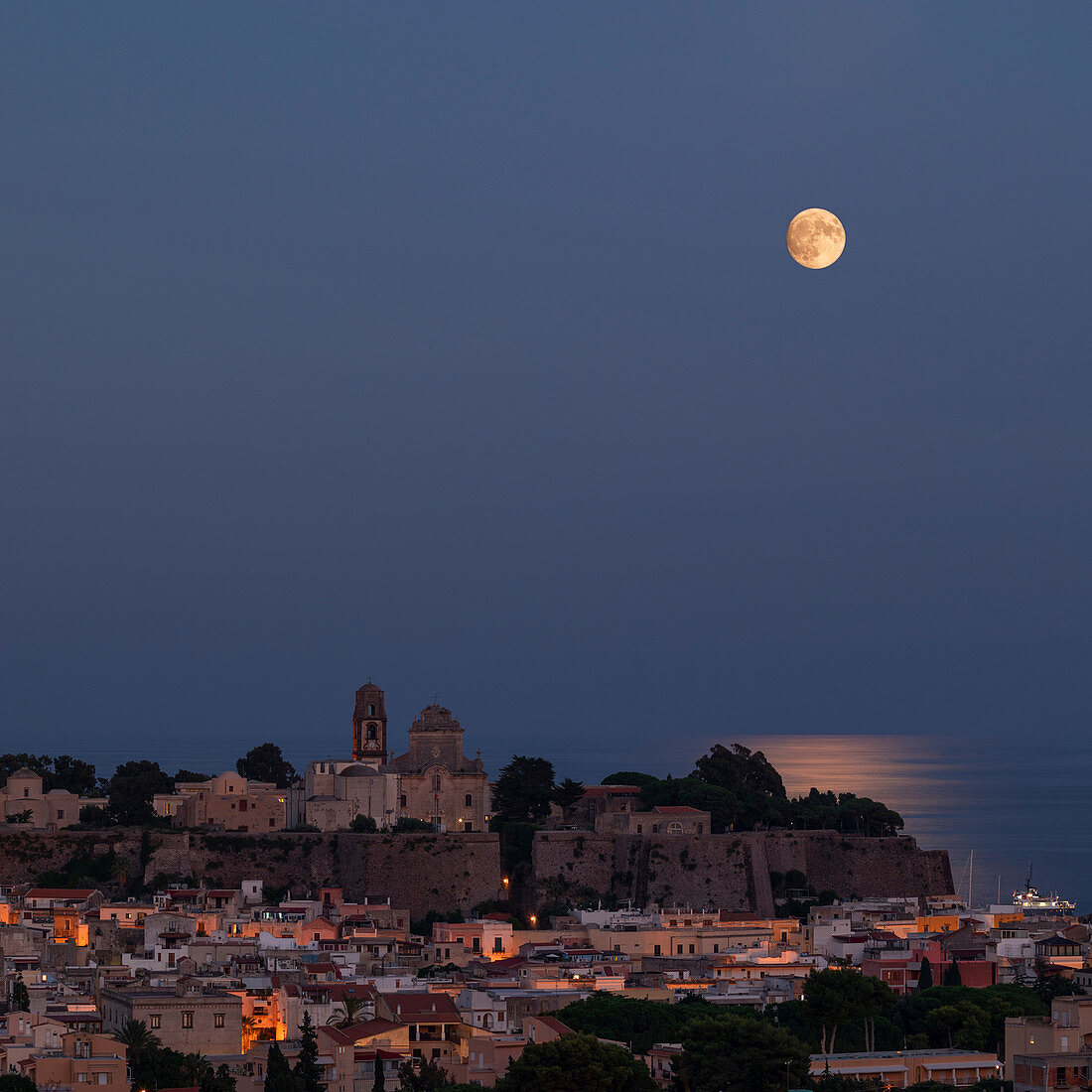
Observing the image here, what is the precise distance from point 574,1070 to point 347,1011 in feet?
25.7

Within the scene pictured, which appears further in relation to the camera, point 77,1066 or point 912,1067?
point 912,1067

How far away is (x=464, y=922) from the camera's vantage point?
5194cm

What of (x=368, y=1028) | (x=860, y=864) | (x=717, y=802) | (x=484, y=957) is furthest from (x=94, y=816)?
(x=368, y=1028)

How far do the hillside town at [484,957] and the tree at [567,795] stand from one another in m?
0.07

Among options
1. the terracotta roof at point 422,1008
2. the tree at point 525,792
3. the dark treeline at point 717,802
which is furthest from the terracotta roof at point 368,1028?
the tree at point 525,792

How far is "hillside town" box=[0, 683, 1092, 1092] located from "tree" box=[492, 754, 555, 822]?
0.07 m

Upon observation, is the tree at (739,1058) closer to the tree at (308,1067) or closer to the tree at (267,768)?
the tree at (308,1067)

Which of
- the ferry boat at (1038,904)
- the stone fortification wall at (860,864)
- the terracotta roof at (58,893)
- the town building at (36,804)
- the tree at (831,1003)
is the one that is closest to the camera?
the tree at (831,1003)

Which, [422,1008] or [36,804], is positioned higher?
[36,804]

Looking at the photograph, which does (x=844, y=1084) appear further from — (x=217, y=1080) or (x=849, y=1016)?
(x=217, y=1080)

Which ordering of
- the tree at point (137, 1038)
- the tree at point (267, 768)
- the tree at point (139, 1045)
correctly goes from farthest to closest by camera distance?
1. the tree at point (267, 768)
2. the tree at point (137, 1038)
3. the tree at point (139, 1045)

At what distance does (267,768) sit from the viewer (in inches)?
2566

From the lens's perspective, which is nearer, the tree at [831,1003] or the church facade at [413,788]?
the tree at [831,1003]

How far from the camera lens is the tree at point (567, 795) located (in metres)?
60.5
